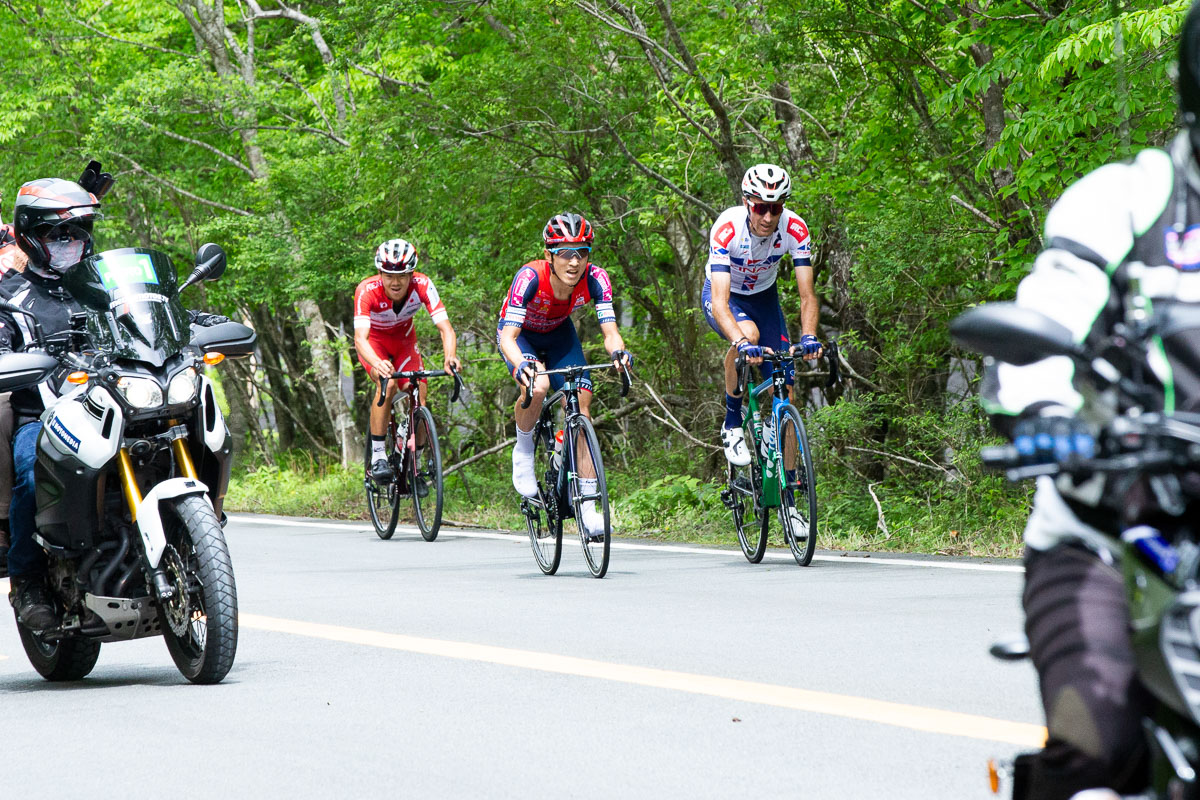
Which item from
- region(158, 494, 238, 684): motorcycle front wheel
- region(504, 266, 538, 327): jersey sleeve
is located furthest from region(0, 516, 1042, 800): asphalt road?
region(504, 266, 538, 327): jersey sleeve

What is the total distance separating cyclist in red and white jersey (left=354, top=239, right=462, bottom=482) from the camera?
43.7 ft

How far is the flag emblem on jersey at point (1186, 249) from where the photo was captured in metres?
2.45

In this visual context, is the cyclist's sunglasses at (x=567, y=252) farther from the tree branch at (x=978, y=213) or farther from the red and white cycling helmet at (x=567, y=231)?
the tree branch at (x=978, y=213)

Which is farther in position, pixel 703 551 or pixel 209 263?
pixel 703 551

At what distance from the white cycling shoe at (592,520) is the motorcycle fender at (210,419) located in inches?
152

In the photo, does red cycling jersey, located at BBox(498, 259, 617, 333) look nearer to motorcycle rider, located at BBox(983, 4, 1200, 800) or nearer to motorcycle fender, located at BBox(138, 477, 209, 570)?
motorcycle fender, located at BBox(138, 477, 209, 570)

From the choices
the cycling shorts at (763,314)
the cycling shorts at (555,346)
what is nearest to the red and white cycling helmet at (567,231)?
the cycling shorts at (555,346)

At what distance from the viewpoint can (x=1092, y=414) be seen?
243 cm

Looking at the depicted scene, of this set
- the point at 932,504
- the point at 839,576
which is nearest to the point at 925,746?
the point at 839,576

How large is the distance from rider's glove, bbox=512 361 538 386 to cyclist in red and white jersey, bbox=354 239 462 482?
8.43ft

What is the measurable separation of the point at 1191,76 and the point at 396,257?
11.2 metres

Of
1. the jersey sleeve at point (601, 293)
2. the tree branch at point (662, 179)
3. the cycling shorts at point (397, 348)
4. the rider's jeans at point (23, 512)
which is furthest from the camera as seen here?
the tree branch at point (662, 179)

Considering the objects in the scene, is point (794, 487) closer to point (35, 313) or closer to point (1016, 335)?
point (35, 313)

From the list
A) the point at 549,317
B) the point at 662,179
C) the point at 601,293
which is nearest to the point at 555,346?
the point at 549,317
